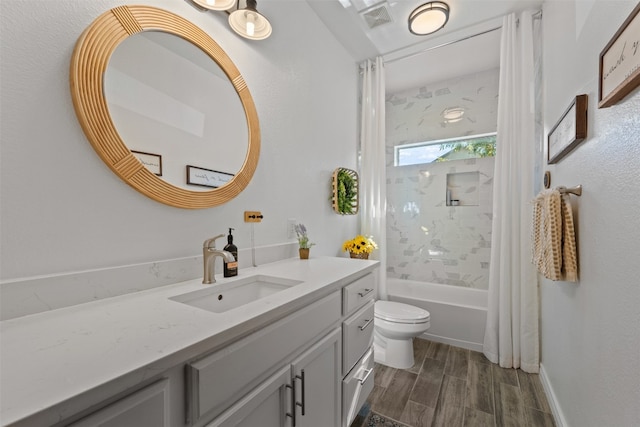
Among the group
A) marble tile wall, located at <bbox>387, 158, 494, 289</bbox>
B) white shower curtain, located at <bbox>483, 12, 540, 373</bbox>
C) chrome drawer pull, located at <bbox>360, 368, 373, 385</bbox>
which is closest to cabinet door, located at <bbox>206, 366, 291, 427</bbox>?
chrome drawer pull, located at <bbox>360, 368, 373, 385</bbox>

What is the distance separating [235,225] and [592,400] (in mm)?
1764

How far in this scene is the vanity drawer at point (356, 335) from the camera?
1.26m

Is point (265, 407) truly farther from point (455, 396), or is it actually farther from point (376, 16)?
point (376, 16)

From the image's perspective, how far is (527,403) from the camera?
1.68m

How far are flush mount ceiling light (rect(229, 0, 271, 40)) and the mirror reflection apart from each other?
258mm

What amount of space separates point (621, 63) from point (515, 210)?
1.45 metres

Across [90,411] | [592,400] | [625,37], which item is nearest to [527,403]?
[592,400]

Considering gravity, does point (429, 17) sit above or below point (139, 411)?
above

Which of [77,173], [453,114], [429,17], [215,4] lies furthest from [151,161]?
[453,114]

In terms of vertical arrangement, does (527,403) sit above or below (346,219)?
below

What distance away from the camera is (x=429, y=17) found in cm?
202

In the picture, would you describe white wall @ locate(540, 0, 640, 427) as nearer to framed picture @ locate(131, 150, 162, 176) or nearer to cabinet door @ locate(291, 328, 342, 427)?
cabinet door @ locate(291, 328, 342, 427)

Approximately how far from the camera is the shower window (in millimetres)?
2931

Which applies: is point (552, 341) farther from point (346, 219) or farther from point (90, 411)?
point (90, 411)
